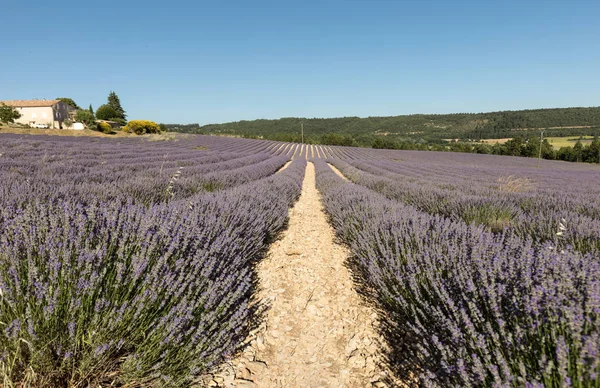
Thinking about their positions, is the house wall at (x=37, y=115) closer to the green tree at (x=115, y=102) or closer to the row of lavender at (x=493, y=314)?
the green tree at (x=115, y=102)

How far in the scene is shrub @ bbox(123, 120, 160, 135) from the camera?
3975 cm

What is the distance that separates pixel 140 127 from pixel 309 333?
46091 mm

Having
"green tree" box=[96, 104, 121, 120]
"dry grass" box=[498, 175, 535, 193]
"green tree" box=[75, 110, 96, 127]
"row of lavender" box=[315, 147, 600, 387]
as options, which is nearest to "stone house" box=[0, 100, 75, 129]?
"green tree" box=[75, 110, 96, 127]

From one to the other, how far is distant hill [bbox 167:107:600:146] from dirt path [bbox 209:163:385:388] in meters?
56.8

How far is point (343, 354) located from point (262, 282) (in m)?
1.15

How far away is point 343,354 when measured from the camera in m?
1.87

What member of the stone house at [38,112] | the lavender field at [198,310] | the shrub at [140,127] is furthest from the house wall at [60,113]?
the lavender field at [198,310]

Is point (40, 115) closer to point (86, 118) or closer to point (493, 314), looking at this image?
point (86, 118)

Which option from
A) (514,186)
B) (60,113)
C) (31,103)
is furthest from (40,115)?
(514,186)

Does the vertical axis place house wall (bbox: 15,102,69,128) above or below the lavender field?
above

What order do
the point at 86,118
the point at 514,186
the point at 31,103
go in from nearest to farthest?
1. the point at 514,186
2. the point at 86,118
3. the point at 31,103

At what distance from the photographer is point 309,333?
6.75 feet

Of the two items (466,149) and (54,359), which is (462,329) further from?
(466,149)

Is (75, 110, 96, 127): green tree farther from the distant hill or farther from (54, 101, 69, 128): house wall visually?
the distant hill
